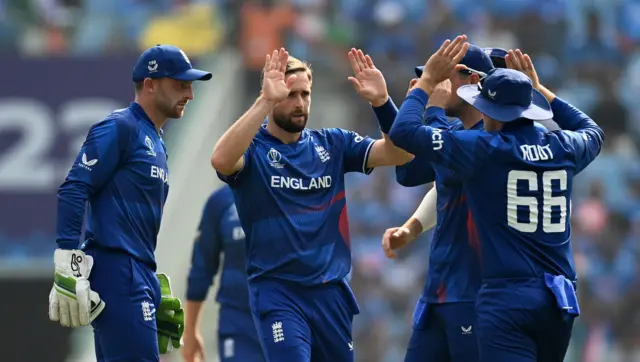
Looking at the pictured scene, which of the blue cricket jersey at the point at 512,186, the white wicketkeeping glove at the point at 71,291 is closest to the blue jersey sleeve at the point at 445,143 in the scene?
the blue cricket jersey at the point at 512,186

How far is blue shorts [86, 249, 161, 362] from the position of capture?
22.6 ft

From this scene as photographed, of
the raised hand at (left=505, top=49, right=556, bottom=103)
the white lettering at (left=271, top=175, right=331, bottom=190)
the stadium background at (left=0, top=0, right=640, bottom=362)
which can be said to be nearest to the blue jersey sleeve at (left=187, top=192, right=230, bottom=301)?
the white lettering at (left=271, top=175, right=331, bottom=190)

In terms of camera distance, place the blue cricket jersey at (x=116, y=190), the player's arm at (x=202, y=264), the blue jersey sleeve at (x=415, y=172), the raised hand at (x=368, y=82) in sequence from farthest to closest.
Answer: the player's arm at (x=202, y=264), the blue jersey sleeve at (x=415, y=172), the raised hand at (x=368, y=82), the blue cricket jersey at (x=116, y=190)

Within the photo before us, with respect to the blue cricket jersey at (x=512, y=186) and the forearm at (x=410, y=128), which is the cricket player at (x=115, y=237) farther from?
the blue cricket jersey at (x=512, y=186)

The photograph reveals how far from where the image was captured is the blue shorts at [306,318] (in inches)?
272

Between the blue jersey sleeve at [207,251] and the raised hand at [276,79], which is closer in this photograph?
the raised hand at [276,79]

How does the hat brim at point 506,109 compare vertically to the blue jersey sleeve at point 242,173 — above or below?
above

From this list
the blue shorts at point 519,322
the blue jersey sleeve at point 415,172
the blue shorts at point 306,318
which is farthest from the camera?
the blue jersey sleeve at point 415,172

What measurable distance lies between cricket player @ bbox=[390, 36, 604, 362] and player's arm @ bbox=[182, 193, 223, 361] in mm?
3002

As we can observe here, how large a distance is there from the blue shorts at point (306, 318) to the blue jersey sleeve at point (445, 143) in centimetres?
105

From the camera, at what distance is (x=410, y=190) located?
15.8 m

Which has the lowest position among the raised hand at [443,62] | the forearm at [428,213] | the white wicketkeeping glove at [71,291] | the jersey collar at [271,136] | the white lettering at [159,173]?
the white wicketkeeping glove at [71,291]

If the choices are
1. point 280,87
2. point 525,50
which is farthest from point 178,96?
point 525,50

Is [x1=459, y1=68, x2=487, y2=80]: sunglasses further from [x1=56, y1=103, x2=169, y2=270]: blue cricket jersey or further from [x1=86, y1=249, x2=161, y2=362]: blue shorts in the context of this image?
[x1=86, y1=249, x2=161, y2=362]: blue shorts
